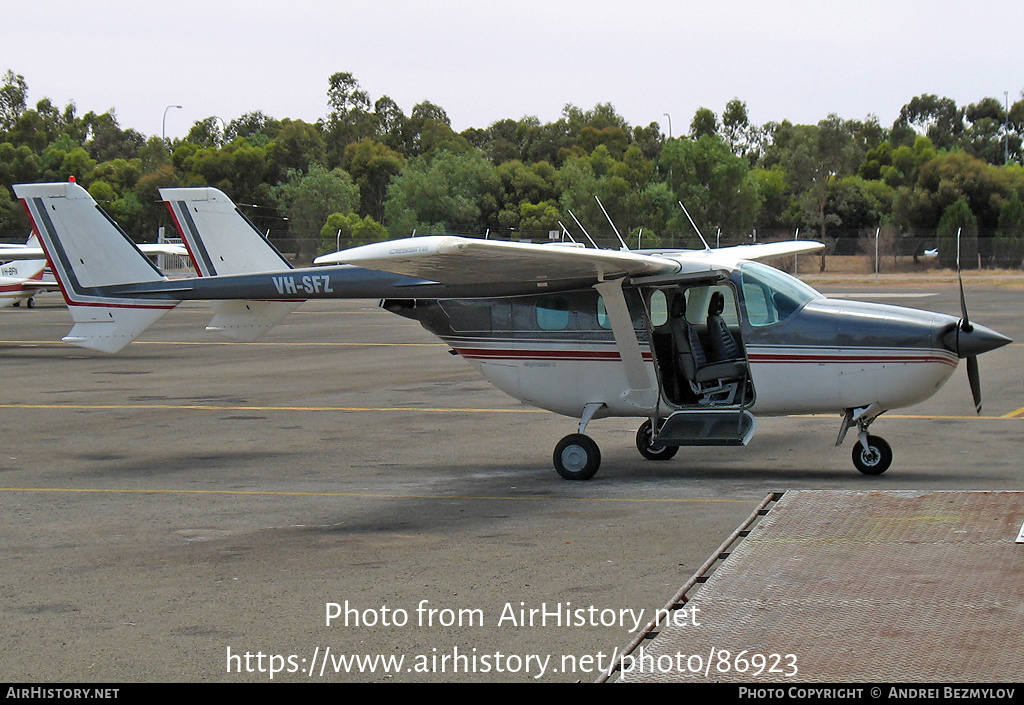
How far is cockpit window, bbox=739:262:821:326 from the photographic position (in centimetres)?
1095

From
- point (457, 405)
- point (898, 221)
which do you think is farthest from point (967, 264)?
point (457, 405)

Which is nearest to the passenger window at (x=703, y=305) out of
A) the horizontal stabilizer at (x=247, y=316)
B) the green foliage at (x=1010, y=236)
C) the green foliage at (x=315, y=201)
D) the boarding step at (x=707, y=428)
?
the boarding step at (x=707, y=428)

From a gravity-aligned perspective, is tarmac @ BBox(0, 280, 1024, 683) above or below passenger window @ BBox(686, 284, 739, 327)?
below

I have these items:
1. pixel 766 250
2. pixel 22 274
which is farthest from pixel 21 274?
pixel 766 250

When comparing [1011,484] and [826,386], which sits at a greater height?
[826,386]

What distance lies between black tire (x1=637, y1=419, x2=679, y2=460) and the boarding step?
104 cm

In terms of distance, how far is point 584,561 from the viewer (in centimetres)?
787

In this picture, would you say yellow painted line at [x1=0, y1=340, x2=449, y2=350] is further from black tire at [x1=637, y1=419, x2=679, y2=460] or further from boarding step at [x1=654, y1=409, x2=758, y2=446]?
boarding step at [x1=654, y1=409, x2=758, y2=446]

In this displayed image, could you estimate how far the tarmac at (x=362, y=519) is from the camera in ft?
20.1

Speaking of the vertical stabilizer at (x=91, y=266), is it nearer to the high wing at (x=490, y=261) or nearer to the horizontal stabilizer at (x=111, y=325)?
the horizontal stabilizer at (x=111, y=325)

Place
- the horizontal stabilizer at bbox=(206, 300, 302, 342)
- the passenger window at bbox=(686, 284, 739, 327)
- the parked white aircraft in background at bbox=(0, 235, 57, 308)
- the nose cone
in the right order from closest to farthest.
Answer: the nose cone < the passenger window at bbox=(686, 284, 739, 327) < the horizontal stabilizer at bbox=(206, 300, 302, 342) < the parked white aircraft in background at bbox=(0, 235, 57, 308)

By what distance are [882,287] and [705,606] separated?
161ft

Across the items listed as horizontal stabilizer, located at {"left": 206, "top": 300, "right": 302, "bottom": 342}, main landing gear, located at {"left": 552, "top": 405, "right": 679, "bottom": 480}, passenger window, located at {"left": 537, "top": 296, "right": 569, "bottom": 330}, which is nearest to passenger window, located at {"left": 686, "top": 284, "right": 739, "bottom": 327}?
passenger window, located at {"left": 537, "top": 296, "right": 569, "bottom": 330}
